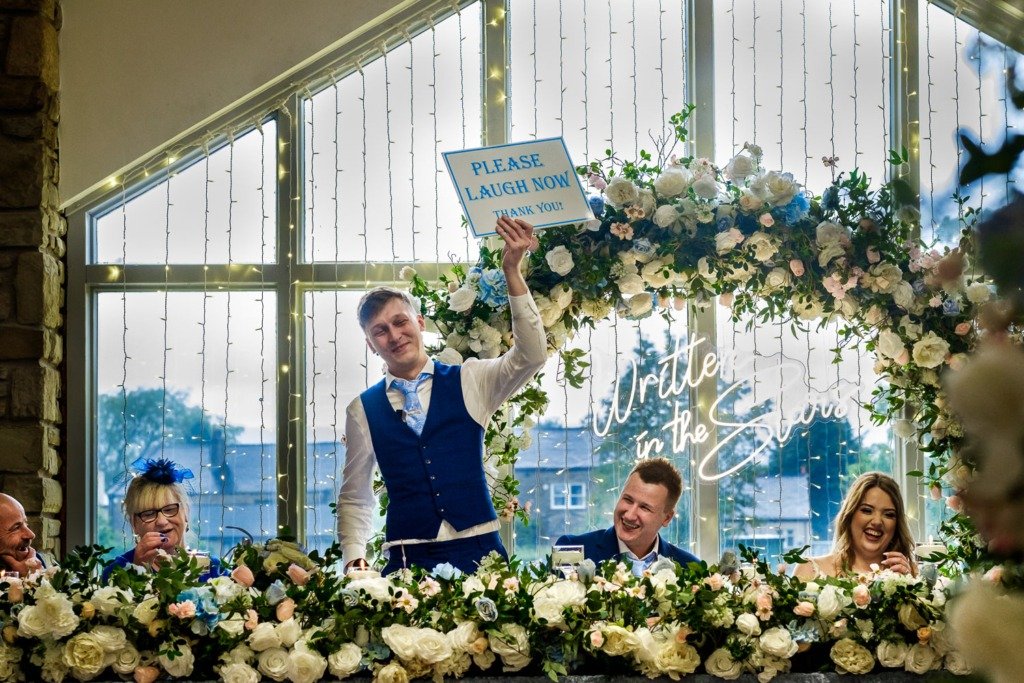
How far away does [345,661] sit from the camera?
2.65 meters

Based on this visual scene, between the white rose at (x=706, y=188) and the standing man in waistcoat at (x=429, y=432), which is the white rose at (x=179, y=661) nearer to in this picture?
the standing man in waistcoat at (x=429, y=432)

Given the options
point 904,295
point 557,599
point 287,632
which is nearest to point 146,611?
point 287,632

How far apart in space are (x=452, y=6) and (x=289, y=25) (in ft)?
2.43

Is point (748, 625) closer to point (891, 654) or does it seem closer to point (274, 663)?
point (891, 654)

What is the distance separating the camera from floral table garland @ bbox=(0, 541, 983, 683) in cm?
268

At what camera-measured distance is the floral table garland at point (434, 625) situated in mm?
2680

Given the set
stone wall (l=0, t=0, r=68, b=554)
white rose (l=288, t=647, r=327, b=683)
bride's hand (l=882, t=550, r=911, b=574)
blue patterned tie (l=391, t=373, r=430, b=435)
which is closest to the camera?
white rose (l=288, t=647, r=327, b=683)

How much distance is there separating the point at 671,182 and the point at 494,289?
2.72 feet

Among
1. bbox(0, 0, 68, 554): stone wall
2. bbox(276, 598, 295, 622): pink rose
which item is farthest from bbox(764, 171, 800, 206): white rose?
bbox(0, 0, 68, 554): stone wall

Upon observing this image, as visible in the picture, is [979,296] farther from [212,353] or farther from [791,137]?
[212,353]

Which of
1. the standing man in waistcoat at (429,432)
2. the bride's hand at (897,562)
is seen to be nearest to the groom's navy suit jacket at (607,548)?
the standing man in waistcoat at (429,432)

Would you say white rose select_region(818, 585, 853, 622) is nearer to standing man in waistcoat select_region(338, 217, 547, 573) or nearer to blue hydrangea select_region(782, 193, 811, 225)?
standing man in waistcoat select_region(338, 217, 547, 573)

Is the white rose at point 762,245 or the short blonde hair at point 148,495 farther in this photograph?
the white rose at point 762,245

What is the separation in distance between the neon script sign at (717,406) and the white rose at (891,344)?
458mm
